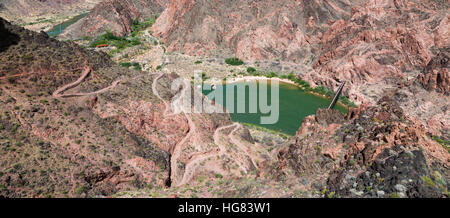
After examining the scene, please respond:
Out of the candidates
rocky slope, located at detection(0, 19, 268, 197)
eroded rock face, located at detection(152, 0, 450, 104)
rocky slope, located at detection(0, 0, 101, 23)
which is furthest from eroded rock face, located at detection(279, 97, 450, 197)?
rocky slope, located at detection(0, 0, 101, 23)

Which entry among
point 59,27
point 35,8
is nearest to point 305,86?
point 59,27

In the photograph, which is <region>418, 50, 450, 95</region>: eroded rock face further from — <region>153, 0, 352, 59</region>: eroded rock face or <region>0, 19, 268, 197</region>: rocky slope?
<region>0, 19, 268, 197</region>: rocky slope

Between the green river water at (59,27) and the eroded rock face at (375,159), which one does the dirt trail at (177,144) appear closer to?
the eroded rock face at (375,159)

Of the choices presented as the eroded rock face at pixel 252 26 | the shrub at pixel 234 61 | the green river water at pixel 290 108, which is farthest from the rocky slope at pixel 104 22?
the green river water at pixel 290 108

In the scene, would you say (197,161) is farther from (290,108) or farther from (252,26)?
(252,26)

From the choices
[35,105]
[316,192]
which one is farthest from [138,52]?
[316,192]
